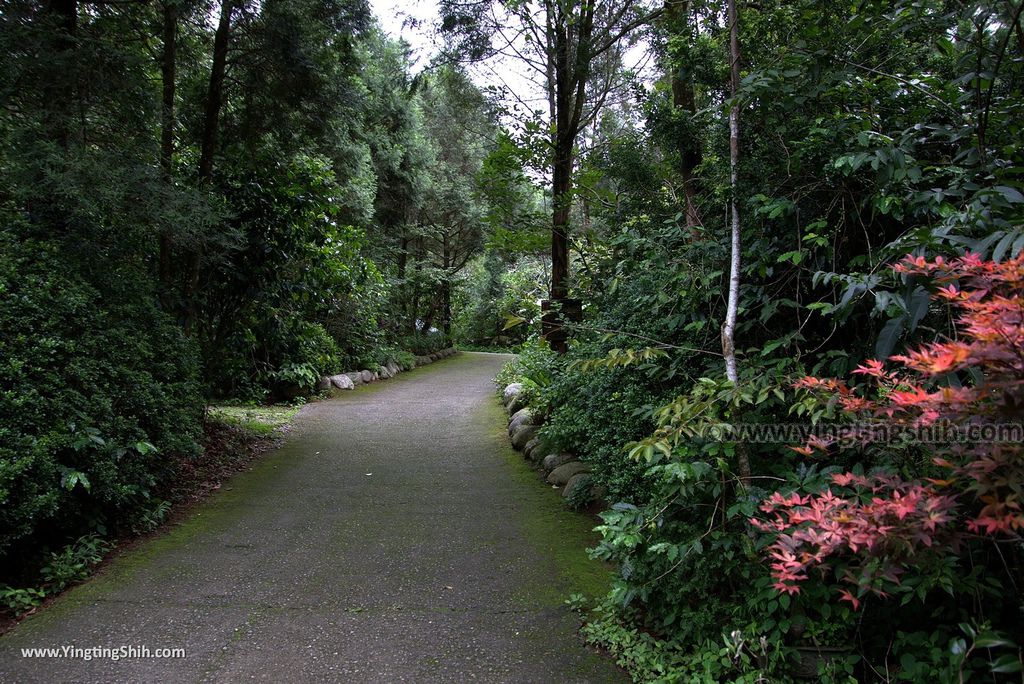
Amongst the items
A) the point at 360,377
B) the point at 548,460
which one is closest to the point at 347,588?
the point at 548,460

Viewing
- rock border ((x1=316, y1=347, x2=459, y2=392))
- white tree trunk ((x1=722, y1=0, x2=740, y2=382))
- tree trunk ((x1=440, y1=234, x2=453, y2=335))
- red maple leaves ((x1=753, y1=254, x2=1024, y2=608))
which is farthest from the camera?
tree trunk ((x1=440, y1=234, x2=453, y2=335))

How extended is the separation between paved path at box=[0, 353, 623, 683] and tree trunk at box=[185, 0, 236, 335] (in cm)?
184

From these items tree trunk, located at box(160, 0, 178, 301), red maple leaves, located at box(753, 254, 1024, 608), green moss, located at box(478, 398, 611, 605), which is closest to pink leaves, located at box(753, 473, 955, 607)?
red maple leaves, located at box(753, 254, 1024, 608)

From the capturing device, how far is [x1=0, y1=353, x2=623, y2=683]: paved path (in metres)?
2.38

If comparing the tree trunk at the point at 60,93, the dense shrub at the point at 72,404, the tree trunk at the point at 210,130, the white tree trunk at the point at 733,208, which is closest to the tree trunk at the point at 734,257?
the white tree trunk at the point at 733,208

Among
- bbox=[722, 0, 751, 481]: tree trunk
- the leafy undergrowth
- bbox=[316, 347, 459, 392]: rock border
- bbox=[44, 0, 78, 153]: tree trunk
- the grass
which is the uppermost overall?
bbox=[44, 0, 78, 153]: tree trunk

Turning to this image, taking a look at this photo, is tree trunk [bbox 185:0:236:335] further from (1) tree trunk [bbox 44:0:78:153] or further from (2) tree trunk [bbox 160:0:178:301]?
(1) tree trunk [bbox 44:0:78:153]

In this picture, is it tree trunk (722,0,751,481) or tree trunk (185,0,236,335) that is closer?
tree trunk (722,0,751,481)

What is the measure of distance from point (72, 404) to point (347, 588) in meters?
1.88

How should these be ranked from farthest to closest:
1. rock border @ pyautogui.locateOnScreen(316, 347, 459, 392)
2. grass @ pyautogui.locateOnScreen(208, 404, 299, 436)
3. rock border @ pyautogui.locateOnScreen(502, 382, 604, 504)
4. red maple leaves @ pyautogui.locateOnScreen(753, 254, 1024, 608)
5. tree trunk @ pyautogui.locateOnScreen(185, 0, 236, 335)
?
rock border @ pyautogui.locateOnScreen(316, 347, 459, 392) < grass @ pyautogui.locateOnScreen(208, 404, 299, 436) < tree trunk @ pyautogui.locateOnScreen(185, 0, 236, 335) < rock border @ pyautogui.locateOnScreen(502, 382, 604, 504) < red maple leaves @ pyautogui.locateOnScreen(753, 254, 1024, 608)

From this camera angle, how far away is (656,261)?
3408 mm

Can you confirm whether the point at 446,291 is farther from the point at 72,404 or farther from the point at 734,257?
the point at 734,257

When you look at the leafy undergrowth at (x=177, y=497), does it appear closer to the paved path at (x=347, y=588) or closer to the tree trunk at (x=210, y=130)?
the paved path at (x=347, y=588)

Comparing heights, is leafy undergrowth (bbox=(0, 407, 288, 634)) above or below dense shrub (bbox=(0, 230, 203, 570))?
below
